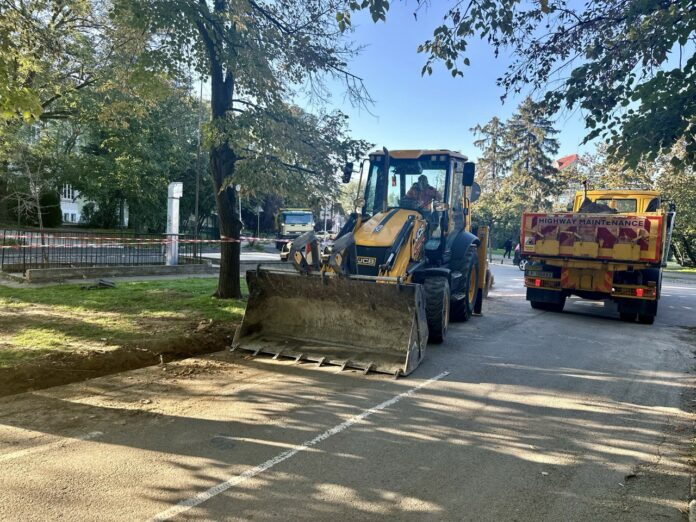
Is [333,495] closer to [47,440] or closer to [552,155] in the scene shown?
[47,440]

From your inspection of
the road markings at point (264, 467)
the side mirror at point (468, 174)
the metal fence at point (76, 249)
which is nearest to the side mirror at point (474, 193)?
the side mirror at point (468, 174)

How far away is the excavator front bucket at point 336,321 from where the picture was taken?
22.0ft

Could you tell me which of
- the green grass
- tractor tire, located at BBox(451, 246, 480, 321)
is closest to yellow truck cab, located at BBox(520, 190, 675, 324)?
tractor tire, located at BBox(451, 246, 480, 321)

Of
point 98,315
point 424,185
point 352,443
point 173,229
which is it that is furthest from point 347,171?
point 173,229

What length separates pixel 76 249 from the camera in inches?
605

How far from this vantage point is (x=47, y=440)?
4246 mm

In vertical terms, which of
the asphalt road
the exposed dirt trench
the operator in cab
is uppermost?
the operator in cab

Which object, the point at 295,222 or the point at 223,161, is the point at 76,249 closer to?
the point at 223,161

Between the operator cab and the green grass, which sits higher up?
the operator cab

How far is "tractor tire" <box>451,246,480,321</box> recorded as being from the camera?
9.94m

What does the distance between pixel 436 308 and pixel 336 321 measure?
5.63 ft

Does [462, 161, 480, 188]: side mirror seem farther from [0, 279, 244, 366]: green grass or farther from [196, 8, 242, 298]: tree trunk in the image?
[0, 279, 244, 366]: green grass

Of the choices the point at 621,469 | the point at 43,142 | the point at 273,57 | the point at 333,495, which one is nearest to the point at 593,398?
the point at 621,469

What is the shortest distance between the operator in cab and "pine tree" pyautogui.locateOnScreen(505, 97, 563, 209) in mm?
38189
